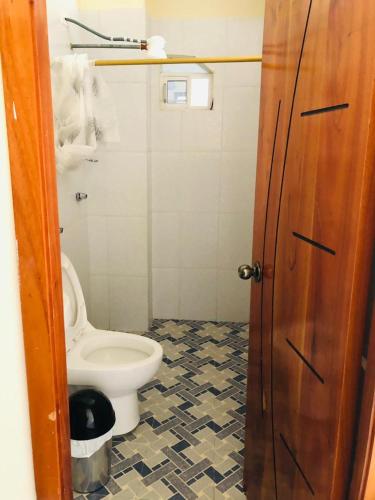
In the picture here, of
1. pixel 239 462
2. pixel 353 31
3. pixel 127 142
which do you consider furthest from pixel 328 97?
pixel 127 142

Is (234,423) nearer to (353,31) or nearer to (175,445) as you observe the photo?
(175,445)

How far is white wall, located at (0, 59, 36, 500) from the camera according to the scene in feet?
2.30

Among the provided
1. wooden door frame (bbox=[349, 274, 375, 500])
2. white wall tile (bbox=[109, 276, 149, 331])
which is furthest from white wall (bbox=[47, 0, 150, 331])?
wooden door frame (bbox=[349, 274, 375, 500])

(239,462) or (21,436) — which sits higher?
(21,436)

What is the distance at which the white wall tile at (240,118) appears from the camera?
9.18ft

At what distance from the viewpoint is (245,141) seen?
287 centimetres

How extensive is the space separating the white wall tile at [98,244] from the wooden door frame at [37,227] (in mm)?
2089

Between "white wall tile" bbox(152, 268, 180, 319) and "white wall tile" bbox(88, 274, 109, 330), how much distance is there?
0.39 m

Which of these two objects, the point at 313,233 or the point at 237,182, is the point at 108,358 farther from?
the point at 237,182

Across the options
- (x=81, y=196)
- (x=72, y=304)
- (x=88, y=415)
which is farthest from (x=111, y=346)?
(x=81, y=196)

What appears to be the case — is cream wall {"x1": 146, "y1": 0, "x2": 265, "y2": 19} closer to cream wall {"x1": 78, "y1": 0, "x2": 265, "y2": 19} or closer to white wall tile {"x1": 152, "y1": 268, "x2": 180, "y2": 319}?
cream wall {"x1": 78, "y1": 0, "x2": 265, "y2": 19}

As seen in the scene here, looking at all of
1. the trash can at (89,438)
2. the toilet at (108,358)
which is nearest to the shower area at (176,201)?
the toilet at (108,358)

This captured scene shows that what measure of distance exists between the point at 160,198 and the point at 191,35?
110 cm

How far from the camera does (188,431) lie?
2.06 m
